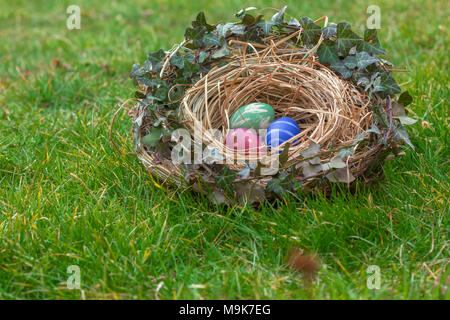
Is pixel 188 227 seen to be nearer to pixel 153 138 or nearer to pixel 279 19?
pixel 153 138

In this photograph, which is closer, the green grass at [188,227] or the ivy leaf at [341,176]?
the green grass at [188,227]

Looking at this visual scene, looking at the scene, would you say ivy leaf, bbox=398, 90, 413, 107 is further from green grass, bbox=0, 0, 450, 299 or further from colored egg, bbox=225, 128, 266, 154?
colored egg, bbox=225, 128, 266, 154

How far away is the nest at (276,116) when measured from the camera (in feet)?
7.07

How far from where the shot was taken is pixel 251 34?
268 centimetres

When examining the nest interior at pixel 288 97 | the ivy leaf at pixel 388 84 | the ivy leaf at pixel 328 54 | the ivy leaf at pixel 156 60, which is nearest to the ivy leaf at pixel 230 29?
the nest interior at pixel 288 97

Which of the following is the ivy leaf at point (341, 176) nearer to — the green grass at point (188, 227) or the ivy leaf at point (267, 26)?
the green grass at point (188, 227)

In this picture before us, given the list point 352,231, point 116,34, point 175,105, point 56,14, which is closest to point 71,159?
point 175,105

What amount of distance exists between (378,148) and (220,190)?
2.37ft

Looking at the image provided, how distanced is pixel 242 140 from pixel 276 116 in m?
0.47

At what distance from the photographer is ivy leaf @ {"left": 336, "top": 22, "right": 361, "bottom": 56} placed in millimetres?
2438

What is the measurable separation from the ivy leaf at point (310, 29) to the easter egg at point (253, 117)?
44 cm

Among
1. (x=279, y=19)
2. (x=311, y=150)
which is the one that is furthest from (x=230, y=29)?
(x=311, y=150)

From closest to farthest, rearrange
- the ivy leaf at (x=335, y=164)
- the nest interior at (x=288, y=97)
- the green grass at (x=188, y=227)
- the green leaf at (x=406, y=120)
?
1. the green grass at (x=188, y=227)
2. the ivy leaf at (x=335, y=164)
3. the green leaf at (x=406, y=120)
4. the nest interior at (x=288, y=97)
